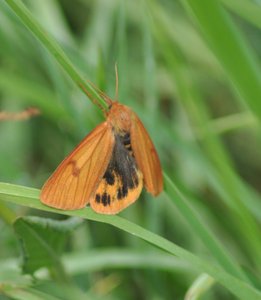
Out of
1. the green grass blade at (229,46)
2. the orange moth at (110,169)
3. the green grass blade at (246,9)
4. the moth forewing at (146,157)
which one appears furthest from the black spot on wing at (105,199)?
the green grass blade at (246,9)

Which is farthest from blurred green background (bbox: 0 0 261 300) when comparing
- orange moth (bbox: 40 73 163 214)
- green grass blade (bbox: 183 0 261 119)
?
orange moth (bbox: 40 73 163 214)

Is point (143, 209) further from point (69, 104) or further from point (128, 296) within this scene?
point (69, 104)

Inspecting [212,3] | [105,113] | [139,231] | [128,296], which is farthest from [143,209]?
[212,3]

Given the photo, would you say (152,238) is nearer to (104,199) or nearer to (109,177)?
(104,199)

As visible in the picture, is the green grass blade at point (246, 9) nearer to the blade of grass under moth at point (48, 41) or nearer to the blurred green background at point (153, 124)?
the blurred green background at point (153, 124)

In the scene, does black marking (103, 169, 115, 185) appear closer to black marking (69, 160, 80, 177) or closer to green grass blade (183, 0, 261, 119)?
black marking (69, 160, 80, 177)

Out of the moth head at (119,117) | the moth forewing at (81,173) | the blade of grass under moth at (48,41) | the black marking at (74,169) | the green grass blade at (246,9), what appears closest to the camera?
the blade of grass under moth at (48,41)
